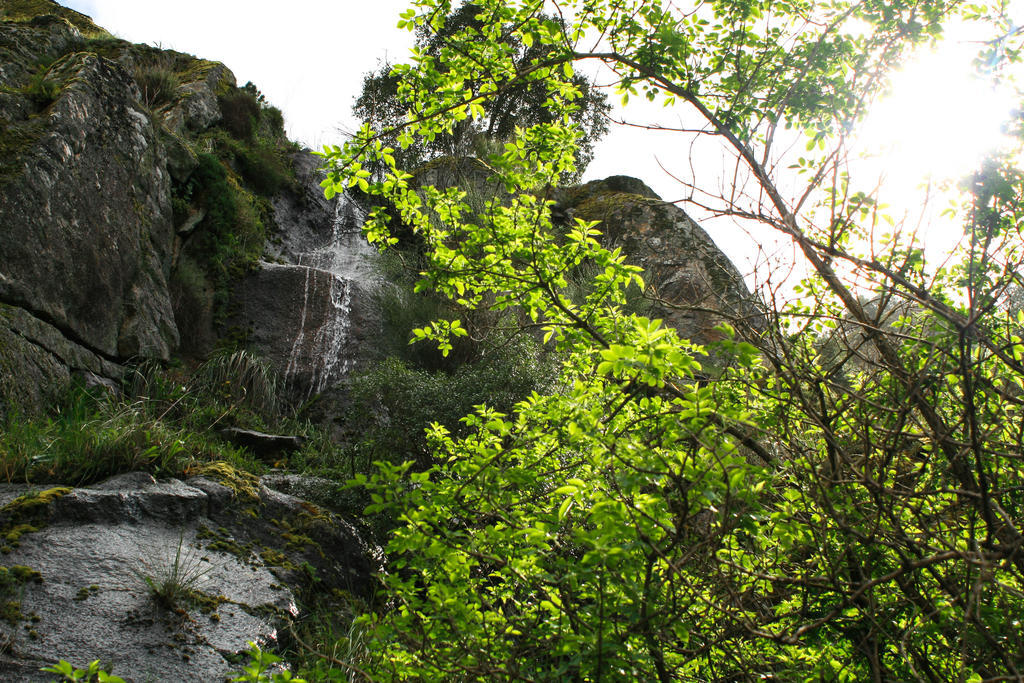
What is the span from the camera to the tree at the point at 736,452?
6.02 ft

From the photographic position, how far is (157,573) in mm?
3996

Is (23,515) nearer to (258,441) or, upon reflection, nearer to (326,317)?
(258,441)

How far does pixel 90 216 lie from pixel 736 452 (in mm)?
7732

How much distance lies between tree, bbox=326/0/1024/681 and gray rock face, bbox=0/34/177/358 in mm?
4712

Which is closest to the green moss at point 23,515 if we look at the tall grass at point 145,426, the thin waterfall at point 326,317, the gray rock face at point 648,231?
the tall grass at point 145,426

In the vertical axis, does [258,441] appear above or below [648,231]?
below

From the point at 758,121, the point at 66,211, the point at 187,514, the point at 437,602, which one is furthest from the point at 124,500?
the point at 758,121

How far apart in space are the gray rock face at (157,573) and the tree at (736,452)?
176 centimetres

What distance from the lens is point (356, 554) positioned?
213 inches

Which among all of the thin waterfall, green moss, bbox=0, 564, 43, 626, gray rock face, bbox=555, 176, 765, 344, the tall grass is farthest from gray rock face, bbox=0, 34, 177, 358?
gray rock face, bbox=555, 176, 765, 344

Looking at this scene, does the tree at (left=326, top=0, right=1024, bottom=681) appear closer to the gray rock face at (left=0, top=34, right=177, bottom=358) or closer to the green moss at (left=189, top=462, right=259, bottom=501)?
the green moss at (left=189, top=462, right=259, bottom=501)

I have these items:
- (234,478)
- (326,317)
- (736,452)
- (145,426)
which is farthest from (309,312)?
(736,452)

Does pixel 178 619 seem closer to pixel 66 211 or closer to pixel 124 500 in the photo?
pixel 124 500

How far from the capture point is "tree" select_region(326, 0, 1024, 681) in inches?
72.2
